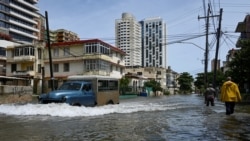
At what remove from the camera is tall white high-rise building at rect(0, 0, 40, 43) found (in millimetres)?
103312

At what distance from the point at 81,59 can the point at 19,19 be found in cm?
6210

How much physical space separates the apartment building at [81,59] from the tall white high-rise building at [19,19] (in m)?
46.3

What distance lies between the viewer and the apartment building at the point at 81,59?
54625mm

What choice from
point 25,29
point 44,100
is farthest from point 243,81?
point 25,29

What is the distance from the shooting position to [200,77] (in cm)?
11656

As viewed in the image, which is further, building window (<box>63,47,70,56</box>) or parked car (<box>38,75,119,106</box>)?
building window (<box>63,47,70,56</box>)

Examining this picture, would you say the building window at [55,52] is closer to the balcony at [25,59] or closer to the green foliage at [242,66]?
the balcony at [25,59]

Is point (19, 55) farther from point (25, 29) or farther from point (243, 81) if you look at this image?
point (25, 29)

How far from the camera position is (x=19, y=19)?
110312mm

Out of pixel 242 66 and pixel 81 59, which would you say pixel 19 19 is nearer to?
pixel 81 59

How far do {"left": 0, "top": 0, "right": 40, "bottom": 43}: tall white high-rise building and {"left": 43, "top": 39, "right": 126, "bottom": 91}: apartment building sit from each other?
46319 millimetres

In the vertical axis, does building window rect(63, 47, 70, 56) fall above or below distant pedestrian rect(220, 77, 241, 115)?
above

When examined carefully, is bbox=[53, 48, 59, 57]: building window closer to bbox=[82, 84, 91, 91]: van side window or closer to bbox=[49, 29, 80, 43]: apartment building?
bbox=[82, 84, 91, 91]: van side window

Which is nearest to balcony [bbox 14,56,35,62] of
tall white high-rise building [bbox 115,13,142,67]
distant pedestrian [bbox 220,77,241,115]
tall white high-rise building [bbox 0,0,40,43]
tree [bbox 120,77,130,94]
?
tree [bbox 120,77,130,94]
